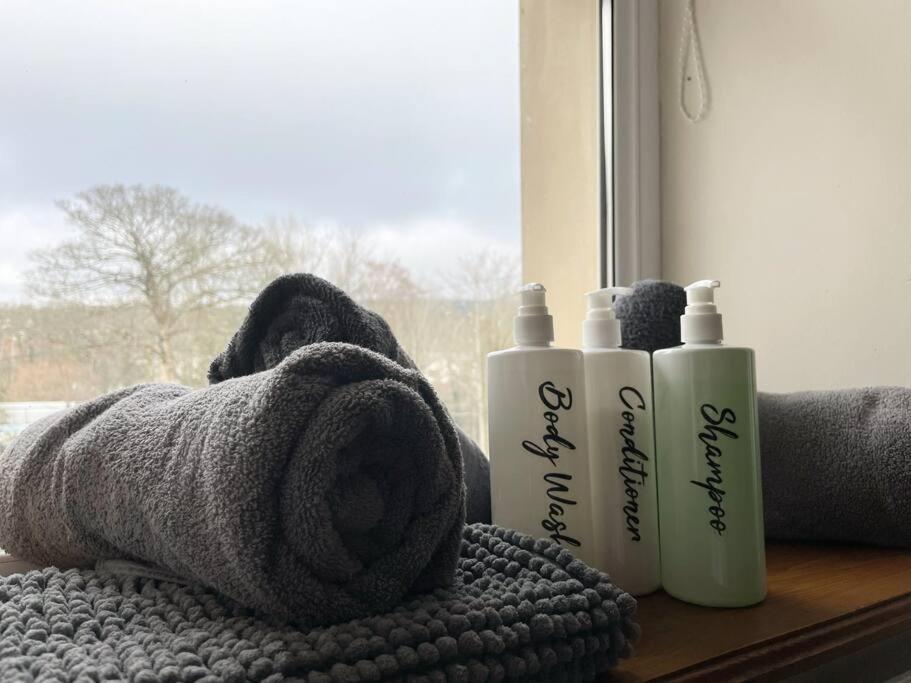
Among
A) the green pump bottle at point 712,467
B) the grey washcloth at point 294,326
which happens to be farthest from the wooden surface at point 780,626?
the grey washcloth at point 294,326

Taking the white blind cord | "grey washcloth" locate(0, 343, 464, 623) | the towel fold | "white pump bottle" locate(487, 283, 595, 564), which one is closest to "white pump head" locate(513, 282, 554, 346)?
"white pump bottle" locate(487, 283, 595, 564)

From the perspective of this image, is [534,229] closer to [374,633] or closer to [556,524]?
[556,524]

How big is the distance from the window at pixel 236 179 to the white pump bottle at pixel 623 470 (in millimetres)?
328

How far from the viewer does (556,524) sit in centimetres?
47

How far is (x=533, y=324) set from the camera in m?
0.47

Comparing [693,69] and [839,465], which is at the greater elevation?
[693,69]

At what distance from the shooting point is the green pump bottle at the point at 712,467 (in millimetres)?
457

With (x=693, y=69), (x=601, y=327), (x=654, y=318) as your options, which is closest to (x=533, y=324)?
(x=601, y=327)

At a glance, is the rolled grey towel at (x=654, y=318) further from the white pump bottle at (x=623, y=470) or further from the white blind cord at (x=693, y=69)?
the white blind cord at (x=693, y=69)

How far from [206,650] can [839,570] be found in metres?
0.47

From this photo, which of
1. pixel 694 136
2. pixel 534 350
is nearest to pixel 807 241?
pixel 694 136

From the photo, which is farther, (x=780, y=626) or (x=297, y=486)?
(x=780, y=626)

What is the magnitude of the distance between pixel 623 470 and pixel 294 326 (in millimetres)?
229

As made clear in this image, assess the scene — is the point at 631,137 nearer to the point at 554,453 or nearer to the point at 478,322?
the point at 478,322
